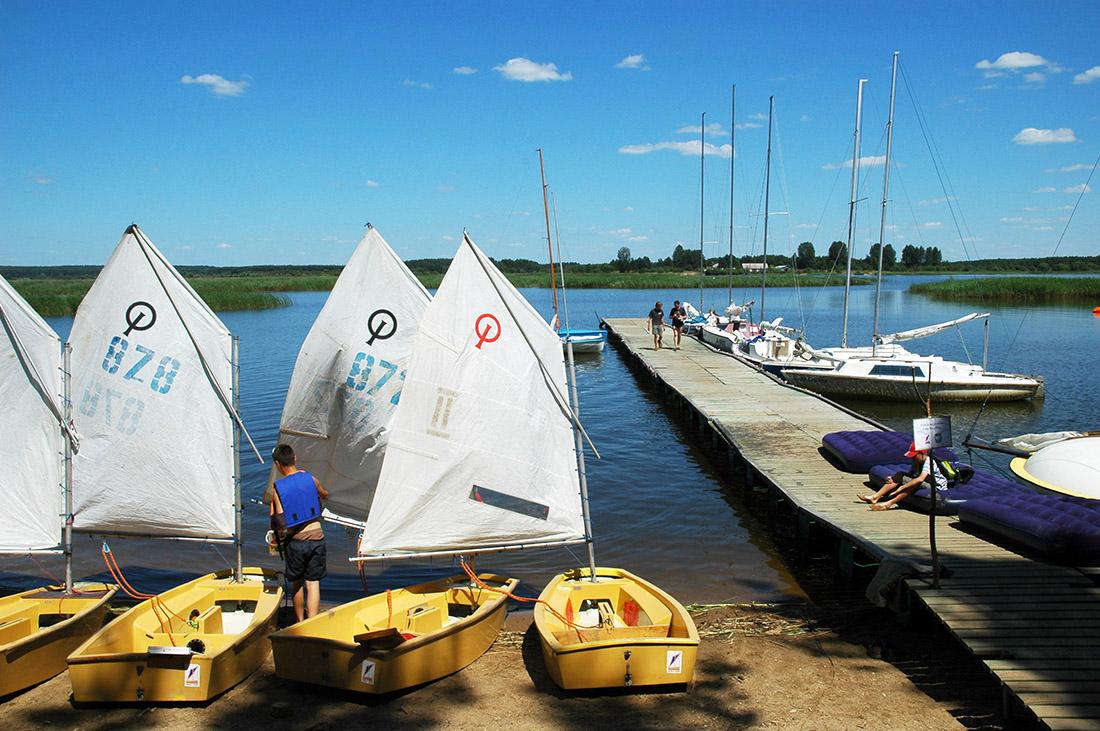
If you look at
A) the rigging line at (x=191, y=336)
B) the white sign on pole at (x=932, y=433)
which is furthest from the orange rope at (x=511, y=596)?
the white sign on pole at (x=932, y=433)

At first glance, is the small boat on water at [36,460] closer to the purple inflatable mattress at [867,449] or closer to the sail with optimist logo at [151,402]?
the sail with optimist logo at [151,402]

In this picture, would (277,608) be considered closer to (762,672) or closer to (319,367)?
(319,367)

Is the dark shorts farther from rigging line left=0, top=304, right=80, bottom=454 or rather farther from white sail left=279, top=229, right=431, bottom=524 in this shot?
rigging line left=0, top=304, right=80, bottom=454

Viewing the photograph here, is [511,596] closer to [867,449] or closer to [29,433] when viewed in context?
[29,433]

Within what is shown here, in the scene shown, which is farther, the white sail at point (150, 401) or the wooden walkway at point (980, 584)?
the white sail at point (150, 401)

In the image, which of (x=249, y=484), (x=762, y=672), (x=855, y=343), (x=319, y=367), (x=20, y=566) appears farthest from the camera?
(x=855, y=343)

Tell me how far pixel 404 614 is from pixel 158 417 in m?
3.47

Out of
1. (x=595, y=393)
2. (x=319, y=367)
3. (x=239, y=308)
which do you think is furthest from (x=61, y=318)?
(x=319, y=367)

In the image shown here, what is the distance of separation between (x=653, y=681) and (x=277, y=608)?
3951mm

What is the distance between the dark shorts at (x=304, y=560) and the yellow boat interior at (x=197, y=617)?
0.46 m

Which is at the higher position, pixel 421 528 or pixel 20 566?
pixel 421 528

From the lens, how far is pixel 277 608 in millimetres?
8414

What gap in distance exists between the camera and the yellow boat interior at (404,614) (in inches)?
288

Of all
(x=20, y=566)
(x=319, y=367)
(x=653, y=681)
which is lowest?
(x=20, y=566)
